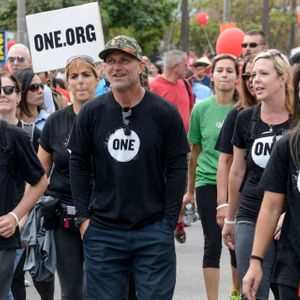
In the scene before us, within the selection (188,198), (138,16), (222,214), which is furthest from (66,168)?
(138,16)

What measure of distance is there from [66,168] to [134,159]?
3.96 feet

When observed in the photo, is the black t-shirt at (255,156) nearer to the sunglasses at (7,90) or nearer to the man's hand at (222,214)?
the man's hand at (222,214)

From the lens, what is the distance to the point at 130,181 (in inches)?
222

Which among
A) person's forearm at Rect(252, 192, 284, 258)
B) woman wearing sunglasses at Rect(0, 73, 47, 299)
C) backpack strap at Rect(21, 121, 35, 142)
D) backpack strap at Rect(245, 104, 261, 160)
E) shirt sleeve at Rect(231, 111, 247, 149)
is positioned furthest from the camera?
backpack strap at Rect(21, 121, 35, 142)

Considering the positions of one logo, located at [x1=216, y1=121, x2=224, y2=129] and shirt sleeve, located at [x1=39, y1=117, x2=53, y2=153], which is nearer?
shirt sleeve, located at [x1=39, y1=117, x2=53, y2=153]

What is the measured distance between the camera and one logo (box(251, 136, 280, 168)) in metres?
6.25

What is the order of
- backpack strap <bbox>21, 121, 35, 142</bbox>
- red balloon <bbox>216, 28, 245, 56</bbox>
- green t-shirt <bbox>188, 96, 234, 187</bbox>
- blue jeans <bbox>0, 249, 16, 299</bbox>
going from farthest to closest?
red balloon <bbox>216, 28, 245, 56</bbox> → green t-shirt <bbox>188, 96, 234, 187</bbox> → backpack strap <bbox>21, 121, 35, 142</bbox> → blue jeans <bbox>0, 249, 16, 299</bbox>

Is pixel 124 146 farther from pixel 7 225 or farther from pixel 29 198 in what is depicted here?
pixel 7 225

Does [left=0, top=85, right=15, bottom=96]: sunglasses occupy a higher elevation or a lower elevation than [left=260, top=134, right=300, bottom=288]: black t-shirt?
higher

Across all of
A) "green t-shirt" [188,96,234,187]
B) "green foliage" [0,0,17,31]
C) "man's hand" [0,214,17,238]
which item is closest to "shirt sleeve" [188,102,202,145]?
"green t-shirt" [188,96,234,187]

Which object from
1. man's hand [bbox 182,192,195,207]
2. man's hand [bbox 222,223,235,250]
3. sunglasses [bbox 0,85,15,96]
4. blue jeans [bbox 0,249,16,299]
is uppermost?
sunglasses [bbox 0,85,15,96]

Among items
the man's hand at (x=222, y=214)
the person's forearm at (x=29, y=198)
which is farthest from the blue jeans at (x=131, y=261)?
the man's hand at (x=222, y=214)

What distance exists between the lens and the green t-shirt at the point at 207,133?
8.09m

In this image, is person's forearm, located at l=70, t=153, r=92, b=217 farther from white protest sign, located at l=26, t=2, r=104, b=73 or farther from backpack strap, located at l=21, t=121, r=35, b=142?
white protest sign, located at l=26, t=2, r=104, b=73
